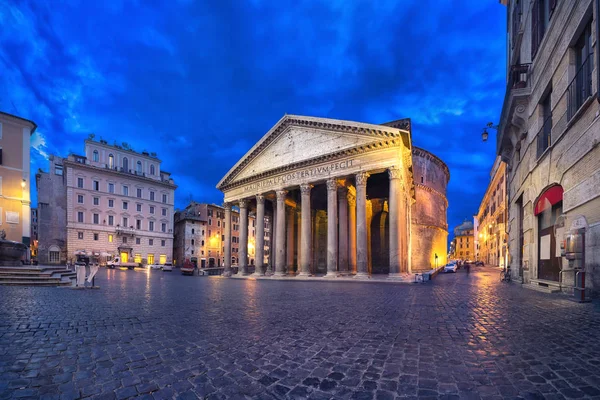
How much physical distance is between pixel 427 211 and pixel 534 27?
3781 cm

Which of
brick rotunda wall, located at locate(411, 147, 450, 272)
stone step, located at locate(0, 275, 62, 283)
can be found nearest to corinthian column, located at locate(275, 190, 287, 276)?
stone step, located at locate(0, 275, 62, 283)

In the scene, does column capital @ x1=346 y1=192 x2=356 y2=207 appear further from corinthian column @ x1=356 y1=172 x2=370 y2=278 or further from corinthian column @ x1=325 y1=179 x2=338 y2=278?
corinthian column @ x1=356 y1=172 x2=370 y2=278

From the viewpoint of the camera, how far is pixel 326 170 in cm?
2520

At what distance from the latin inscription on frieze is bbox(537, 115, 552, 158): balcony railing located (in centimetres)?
1260

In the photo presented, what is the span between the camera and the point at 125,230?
49625mm

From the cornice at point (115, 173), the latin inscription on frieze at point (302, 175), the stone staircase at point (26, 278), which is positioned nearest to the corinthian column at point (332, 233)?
the latin inscription on frieze at point (302, 175)

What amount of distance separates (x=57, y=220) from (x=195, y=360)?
5487 centimetres

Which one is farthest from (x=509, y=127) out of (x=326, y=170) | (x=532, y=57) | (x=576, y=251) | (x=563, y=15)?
(x=326, y=170)

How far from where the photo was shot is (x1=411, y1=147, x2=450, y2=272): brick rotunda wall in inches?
1788

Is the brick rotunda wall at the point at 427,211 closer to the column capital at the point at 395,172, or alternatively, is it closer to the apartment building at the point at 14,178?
the column capital at the point at 395,172

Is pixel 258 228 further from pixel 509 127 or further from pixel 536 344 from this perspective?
pixel 536 344

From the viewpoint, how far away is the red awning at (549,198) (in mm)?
10703

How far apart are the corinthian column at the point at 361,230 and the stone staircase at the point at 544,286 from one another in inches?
396

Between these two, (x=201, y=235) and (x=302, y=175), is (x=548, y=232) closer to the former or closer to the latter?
(x=302, y=175)
